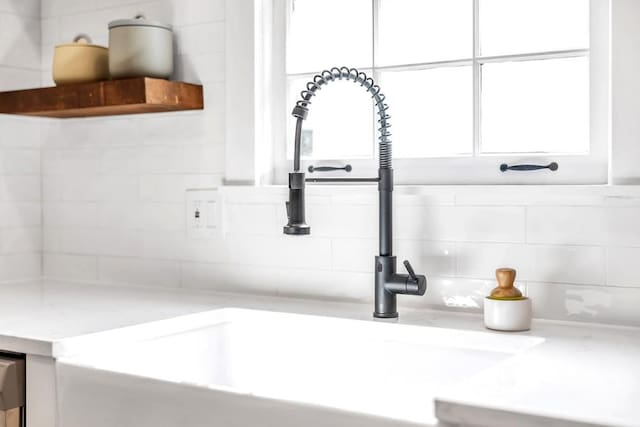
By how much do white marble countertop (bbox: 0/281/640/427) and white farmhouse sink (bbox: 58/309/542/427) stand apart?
5cm

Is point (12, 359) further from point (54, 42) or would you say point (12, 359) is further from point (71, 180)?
point (54, 42)

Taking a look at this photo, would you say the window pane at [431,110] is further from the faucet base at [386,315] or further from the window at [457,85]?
the faucet base at [386,315]

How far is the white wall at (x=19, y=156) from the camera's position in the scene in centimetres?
237

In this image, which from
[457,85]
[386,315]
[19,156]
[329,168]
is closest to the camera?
[386,315]

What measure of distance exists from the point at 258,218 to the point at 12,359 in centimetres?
73

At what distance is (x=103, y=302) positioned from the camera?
1.94 m

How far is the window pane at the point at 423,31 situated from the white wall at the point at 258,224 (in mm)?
345

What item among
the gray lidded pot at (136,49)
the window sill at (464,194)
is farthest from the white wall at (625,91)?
the gray lidded pot at (136,49)

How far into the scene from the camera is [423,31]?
6.25 feet

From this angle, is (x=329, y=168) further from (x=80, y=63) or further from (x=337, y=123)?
(x=80, y=63)

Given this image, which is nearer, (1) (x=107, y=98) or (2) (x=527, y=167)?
(2) (x=527, y=167)

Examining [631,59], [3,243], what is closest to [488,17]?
[631,59]

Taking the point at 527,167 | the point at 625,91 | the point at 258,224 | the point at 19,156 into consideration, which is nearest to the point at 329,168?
the point at 258,224

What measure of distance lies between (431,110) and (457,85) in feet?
0.28
